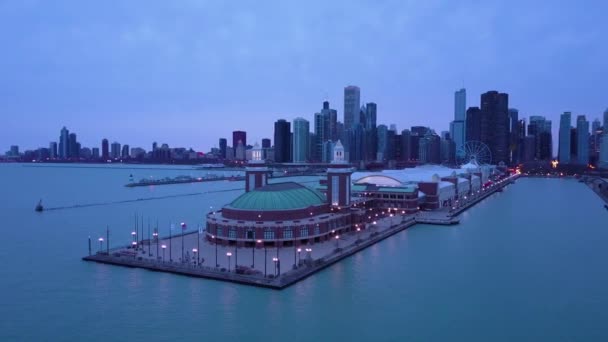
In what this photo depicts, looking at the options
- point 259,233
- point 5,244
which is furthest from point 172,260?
point 5,244

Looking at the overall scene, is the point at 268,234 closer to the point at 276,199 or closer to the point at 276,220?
the point at 276,220

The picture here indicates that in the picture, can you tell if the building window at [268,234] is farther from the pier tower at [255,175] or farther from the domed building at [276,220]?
the pier tower at [255,175]

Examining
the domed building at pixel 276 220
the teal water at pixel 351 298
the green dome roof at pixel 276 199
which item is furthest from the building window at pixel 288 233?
the teal water at pixel 351 298

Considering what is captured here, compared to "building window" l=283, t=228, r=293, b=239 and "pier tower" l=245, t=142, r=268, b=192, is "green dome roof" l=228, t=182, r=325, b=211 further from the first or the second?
"pier tower" l=245, t=142, r=268, b=192

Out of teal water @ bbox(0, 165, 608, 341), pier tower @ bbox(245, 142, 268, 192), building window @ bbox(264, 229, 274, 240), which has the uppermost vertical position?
pier tower @ bbox(245, 142, 268, 192)

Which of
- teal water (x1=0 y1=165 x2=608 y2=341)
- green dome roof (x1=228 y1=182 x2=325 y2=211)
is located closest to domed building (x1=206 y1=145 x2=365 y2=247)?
green dome roof (x1=228 y1=182 x2=325 y2=211)

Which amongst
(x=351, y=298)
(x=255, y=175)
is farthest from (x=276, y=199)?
(x=351, y=298)

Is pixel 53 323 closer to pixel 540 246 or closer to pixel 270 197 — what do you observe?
pixel 270 197

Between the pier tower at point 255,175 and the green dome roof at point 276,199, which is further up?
the pier tower at point 255,175
